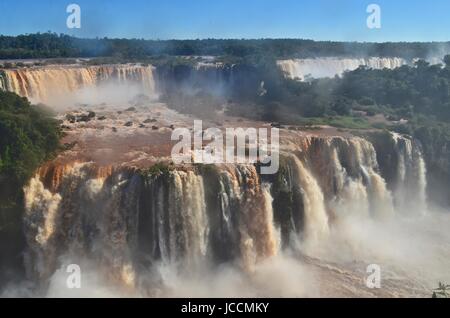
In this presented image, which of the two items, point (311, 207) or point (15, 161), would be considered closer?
point (15, 161)

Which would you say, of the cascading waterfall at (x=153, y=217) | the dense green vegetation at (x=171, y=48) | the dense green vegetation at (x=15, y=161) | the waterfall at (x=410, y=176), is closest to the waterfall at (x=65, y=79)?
the dense green vegetation at (x=15, y=161)

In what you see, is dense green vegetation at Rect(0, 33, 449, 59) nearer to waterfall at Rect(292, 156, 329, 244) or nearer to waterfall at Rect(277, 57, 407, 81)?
waterfall at Rect(277, 57, 407, 81)

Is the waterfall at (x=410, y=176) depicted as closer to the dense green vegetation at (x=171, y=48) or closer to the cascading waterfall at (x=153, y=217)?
the cascading waterfall at (x=153, y=217)

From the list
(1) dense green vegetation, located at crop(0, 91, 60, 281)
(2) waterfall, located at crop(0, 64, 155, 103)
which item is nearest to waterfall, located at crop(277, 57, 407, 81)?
(2) waterfall, located at crop(0, 64, 155, 103)

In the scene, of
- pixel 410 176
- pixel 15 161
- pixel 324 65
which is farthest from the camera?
pixel 324 65

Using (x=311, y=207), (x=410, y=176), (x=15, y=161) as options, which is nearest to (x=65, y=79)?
(x=15, y=161)

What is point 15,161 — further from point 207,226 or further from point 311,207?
point 311,207
